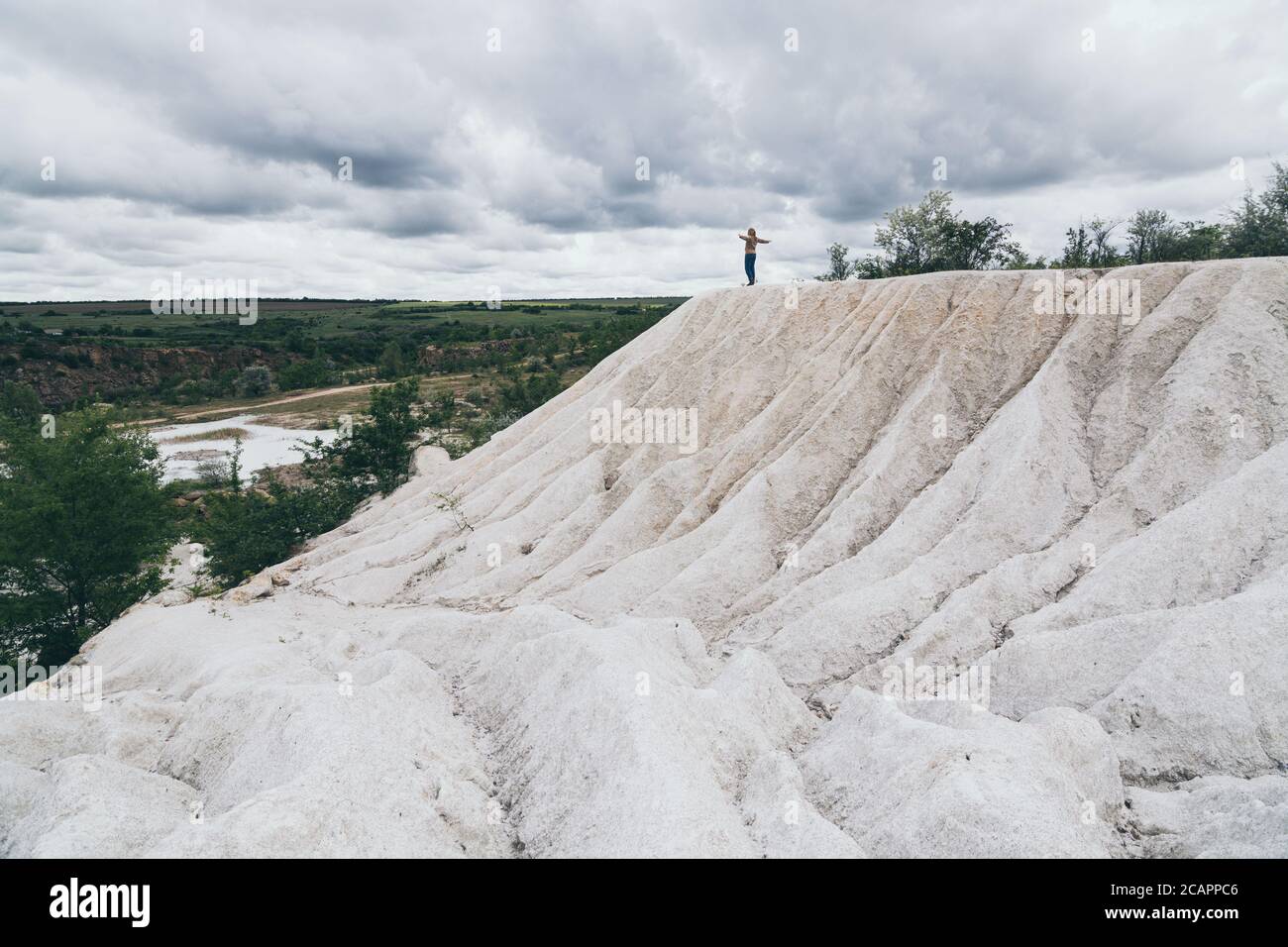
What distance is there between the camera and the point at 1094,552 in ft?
35.3

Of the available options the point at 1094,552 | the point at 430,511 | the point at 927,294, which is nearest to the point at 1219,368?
the point at 1094,552

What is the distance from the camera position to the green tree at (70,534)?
20.5 meters

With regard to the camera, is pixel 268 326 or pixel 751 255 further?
pixel 268 326

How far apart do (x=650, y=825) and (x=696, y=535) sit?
9.04m

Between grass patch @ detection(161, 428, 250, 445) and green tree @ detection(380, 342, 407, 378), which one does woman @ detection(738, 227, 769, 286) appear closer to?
grass patch @ detection(161, 428, 250, 445)

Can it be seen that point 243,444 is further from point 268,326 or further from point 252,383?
point 268,326

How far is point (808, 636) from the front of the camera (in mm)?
11102

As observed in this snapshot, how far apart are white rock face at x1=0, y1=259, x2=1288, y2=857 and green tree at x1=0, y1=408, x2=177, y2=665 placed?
7229 millimetres

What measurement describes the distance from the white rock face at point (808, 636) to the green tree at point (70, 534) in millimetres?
7229

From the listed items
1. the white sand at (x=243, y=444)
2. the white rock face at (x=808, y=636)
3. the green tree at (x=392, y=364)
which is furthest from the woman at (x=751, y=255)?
the green tree at (x=392, y=364)

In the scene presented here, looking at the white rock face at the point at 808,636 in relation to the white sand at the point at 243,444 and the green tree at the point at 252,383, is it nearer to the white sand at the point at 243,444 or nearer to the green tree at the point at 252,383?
the white sand at the point at 243,444

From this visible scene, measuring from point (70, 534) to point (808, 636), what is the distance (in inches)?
861

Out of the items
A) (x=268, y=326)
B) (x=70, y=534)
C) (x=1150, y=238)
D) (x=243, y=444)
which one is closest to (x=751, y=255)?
(x=1150, y=238)
